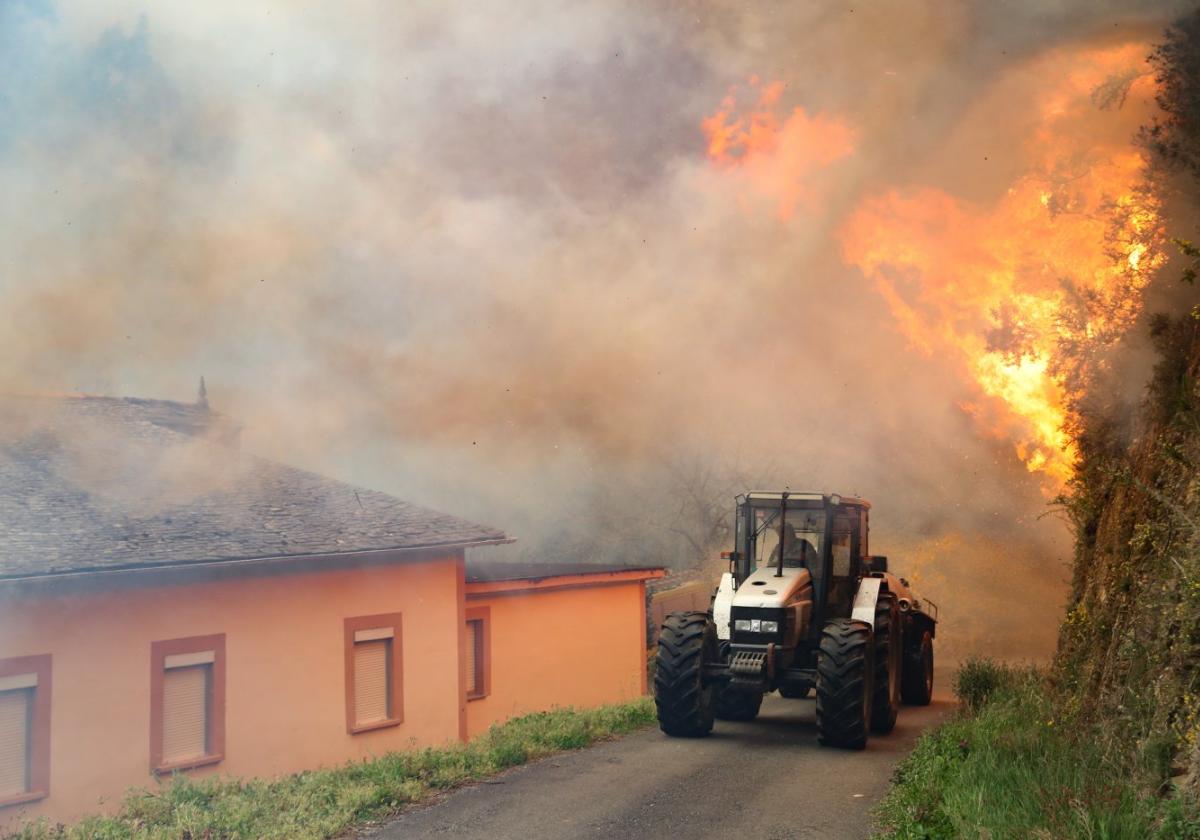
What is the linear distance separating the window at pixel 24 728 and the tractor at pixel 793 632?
21.4 ft

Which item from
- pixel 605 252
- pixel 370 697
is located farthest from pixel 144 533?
pixel 605 252

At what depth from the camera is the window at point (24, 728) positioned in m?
11.3

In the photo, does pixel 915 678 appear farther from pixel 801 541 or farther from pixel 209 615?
pixel 209 615

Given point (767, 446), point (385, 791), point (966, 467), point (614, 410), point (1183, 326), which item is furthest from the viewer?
point (966, 467)

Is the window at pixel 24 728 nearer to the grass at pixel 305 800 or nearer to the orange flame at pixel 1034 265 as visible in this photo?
the grass at pixel 305 800

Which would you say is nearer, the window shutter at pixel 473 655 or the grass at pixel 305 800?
the grass at pixel 305 800

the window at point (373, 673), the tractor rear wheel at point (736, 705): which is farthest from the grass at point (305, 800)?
Result: the window at point (373, 673)

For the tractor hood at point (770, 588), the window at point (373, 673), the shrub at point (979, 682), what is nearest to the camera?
the tractor hood at point (770, 588)

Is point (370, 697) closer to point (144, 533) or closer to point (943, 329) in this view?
point (144, 533)

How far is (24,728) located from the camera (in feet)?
37.8

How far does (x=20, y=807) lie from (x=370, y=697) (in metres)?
5.22

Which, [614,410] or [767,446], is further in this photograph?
[767,446]

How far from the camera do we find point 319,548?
14266mm

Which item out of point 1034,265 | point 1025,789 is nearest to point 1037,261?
point 1034,265
